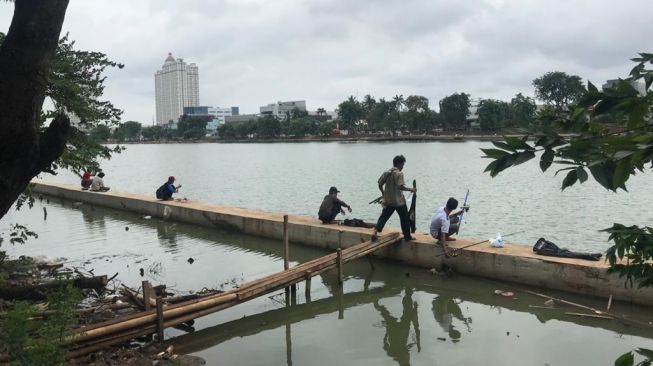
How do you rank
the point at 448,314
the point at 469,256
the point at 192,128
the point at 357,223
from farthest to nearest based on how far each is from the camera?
the point at 192,128 < the point at 357,223 < the point at 469,256 < the point at 448,314

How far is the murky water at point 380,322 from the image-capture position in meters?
6.77

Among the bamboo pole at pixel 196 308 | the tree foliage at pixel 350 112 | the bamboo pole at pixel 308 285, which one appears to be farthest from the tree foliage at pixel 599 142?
the tree foliage at pixel 350 112

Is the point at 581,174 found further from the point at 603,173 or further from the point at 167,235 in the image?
the point at 167,235

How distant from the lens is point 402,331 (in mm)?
7703

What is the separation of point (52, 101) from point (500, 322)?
776cm

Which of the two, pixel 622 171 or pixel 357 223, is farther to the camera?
pixel 357 223

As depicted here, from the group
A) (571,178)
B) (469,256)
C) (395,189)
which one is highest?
(571,178)

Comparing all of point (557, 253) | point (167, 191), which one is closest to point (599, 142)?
point (557, 253)

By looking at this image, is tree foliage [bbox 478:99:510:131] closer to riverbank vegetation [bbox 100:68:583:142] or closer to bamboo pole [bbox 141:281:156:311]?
riverbank vegetation [bbox 100:68:583:142]

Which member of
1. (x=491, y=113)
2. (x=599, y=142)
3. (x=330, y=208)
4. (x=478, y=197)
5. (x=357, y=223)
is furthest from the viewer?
(x=491, y=113)

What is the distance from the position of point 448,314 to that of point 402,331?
104 centimetres

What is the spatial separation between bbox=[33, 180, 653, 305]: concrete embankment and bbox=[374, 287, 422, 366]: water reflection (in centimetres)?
141

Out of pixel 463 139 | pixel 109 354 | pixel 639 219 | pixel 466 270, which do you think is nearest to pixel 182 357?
pixel 109 354

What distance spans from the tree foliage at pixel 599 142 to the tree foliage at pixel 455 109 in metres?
103
